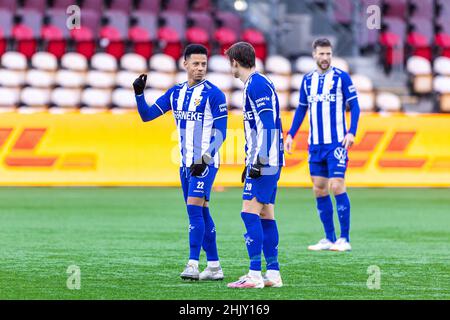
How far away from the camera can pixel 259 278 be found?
28.7 feet

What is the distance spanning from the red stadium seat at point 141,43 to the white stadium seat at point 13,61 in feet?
8.77

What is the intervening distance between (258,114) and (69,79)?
45.8 ft

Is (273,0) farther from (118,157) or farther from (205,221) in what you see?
(205,221)

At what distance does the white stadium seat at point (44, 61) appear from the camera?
22.5 m

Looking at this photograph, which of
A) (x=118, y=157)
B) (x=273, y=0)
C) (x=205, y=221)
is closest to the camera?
(x=205, y=221)

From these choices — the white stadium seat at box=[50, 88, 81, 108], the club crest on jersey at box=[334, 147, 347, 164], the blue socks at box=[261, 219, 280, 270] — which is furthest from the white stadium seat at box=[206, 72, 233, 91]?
the blue socks at box=[261, 219, 280, 270]

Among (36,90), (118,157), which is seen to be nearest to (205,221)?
(118,157)

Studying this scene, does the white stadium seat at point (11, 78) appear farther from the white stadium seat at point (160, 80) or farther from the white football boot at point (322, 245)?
the white football boot at point (322, 245)

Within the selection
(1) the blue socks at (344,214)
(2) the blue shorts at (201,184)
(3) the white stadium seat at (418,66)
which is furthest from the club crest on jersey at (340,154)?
(3) the white stadium seat at (418,66)

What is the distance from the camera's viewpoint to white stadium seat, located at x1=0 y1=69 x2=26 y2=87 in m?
21.8

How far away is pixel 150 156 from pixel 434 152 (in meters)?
4.93

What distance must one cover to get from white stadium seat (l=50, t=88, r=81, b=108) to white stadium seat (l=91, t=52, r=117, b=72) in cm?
115

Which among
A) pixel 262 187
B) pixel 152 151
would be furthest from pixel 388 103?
pixel 262 187

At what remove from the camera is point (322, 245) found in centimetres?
1177
